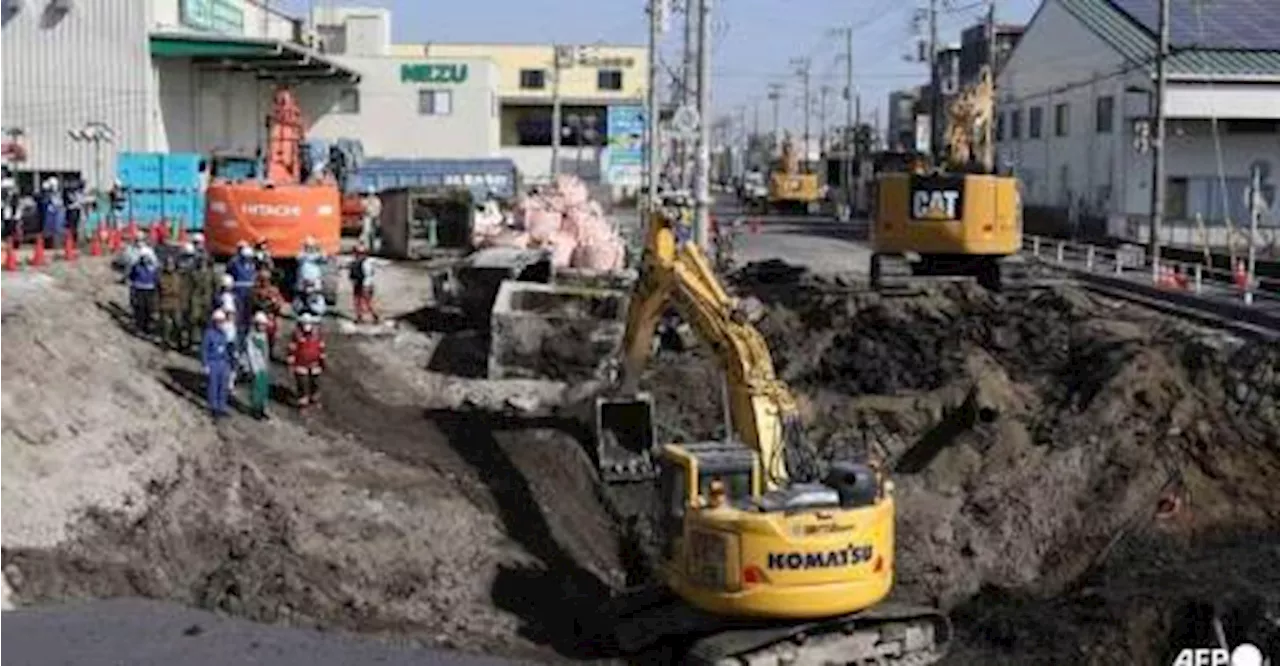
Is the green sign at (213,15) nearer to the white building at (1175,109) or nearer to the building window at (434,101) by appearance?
the building window at (434,101)

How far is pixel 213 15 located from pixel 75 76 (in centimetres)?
1087

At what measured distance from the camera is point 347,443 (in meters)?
24.8

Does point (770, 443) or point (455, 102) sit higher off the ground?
point (455, 102)

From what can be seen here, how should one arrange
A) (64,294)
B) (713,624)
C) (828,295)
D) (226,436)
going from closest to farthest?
(713,624) < (226,436) < (64,294) < (828,295)

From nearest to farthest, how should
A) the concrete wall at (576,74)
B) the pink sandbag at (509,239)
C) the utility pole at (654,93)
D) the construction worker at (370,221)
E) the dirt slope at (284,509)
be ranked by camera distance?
the dirt slope at (284,509) < the pink sandbag at (509,239) < the utility pole at (654,93) < the construction worker at (370,221) < the concrete wall at (576,74)

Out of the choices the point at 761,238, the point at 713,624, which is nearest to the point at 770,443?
the point at 713,624

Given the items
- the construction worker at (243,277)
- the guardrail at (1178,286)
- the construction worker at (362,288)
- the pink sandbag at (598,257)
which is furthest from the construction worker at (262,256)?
the guardrail at (1178,286)

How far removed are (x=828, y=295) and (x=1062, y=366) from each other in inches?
266

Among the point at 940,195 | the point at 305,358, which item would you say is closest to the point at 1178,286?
the point at 940,195

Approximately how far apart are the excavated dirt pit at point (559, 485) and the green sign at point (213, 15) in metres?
30.0

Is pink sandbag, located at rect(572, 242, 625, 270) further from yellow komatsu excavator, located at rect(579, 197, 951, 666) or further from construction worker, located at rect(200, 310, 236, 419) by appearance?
yellow komatsu excavator, located at rect(579, 197, 951, 666)

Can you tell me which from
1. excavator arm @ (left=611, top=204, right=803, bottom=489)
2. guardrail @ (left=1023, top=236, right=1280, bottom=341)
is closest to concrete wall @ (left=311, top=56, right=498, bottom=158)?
guardrail @ (left=1023, top=236, right=1280, bottom=341)

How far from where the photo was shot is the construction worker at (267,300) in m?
27.9

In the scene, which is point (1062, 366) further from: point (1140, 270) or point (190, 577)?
point (1140, 270)
